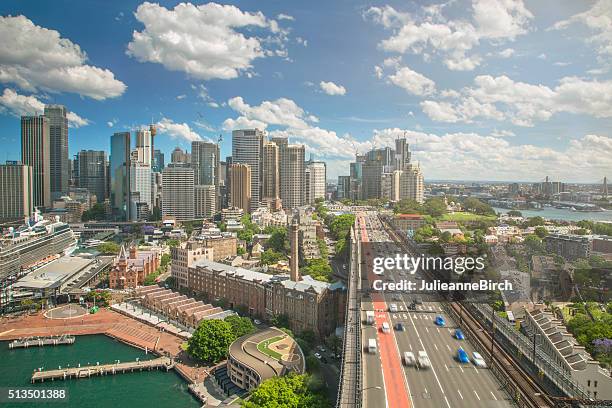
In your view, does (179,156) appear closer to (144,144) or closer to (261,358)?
(144,144)

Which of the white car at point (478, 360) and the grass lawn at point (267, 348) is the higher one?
the white car at point (478, 360)

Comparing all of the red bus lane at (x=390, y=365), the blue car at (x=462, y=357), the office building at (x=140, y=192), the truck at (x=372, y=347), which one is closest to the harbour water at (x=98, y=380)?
the truck at (x=372, y=347)

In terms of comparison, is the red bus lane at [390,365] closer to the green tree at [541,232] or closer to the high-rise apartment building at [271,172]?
the green tree at [541,232]

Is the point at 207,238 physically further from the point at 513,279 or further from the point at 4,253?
the point at 513,279

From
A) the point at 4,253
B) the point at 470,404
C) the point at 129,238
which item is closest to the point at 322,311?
the point at 470,404

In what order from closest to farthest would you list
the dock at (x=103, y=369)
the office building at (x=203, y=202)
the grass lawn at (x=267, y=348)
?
the grass lawn at (x=267, y=348) → the dock at (x=103, y=369) → the office building at (x=203, y=202)

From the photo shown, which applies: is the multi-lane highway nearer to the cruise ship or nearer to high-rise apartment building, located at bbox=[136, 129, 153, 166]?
the cruise ship

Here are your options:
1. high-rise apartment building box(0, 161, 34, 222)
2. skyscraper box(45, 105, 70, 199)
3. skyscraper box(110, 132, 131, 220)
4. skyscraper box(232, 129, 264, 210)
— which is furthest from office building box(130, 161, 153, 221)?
high-rise apartment building box(0, 161, 34, 222)
